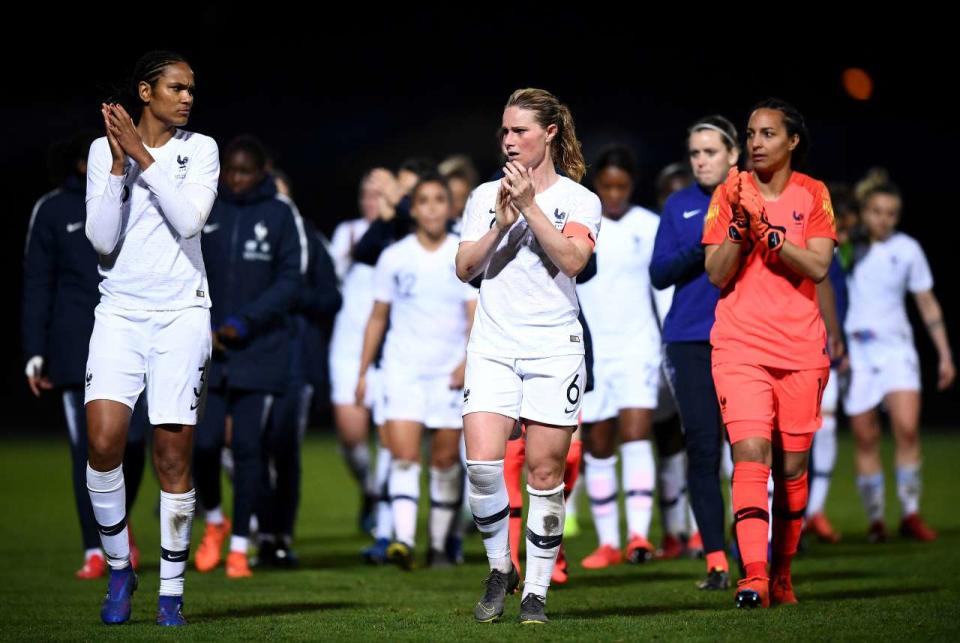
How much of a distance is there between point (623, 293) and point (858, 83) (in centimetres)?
1779

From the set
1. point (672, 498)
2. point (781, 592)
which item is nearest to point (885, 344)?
point (672, 498)

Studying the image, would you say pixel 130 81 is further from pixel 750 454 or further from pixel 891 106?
pixel 891 106

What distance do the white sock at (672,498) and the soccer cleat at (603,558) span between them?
1.87 ft

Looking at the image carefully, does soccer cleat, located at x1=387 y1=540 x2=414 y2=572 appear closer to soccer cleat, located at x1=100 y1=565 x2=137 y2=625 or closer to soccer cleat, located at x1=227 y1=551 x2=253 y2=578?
soccer cleat, located at x1=227 y1=551 x2=253 y2=578

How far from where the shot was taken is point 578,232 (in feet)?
19.4

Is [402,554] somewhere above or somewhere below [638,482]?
below

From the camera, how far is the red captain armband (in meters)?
5.90

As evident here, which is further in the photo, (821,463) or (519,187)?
(821,463)

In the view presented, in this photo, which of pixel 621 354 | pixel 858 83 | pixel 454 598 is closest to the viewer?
pixel 454 598

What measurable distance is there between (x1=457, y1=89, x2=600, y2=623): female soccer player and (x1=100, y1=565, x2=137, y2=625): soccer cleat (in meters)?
1.47

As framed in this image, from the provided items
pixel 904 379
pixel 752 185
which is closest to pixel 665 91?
pixel 904 379

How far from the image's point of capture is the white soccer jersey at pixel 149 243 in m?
6.07

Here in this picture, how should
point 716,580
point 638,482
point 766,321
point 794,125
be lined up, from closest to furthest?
point 766,321
point 794,125
point 716,580
point 638,482

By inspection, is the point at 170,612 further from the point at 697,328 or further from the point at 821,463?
the point at 821,463
